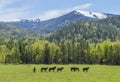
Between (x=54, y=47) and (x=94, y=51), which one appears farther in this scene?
(x=54, y=47)

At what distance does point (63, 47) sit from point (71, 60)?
11379 mm

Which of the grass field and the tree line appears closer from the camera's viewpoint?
the grass field

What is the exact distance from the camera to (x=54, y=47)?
188 metres

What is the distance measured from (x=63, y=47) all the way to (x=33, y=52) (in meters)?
18.5

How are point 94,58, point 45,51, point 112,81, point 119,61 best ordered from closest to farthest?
point 112,81, point 119,61, point 94,58, point 45,51

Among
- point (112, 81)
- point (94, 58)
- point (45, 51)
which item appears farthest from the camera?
point (45, 51)

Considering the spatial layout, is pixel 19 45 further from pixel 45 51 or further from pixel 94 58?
pixel 94 58

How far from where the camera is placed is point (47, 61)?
181250mm

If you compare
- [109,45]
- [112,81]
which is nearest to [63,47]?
[109,45]

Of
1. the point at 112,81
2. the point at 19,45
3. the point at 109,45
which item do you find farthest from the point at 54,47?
the point at 112,81

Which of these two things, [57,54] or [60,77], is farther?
[57,54]

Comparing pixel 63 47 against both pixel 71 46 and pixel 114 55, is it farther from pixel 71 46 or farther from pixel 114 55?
pixel 114 55

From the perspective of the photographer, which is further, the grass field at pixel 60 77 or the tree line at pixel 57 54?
the tree line at pixel 57 54

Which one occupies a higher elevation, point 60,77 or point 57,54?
point 57,54
